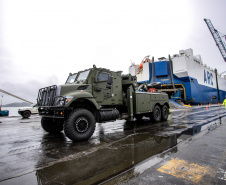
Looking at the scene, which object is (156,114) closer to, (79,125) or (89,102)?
(89,102)

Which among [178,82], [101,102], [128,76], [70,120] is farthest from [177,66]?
[70,120]

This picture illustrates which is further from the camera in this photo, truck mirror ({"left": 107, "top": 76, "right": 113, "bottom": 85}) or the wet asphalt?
truck mirror ({"left": 107, "top": 76, "right": 113, "bottom": 85})

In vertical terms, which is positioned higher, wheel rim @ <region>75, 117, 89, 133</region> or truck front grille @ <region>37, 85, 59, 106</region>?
truck front grille @ <region>37, 85, 59, 106</region>

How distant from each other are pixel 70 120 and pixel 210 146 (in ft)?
13.0

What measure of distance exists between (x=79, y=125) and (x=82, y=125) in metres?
0.10

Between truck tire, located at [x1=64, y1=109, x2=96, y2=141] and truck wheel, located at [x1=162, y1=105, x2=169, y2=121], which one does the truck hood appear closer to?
truck tire, located at [x1=64, y1=109, x2=96, y2=141]

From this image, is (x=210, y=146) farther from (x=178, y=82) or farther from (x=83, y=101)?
(x=178, y=82)

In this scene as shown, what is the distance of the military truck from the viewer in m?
4.80

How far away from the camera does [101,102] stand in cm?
623

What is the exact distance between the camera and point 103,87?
20.7 feet

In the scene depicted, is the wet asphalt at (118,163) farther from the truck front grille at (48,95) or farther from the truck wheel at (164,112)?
the truck wheel at (164,112)

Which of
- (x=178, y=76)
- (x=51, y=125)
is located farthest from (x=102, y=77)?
(x=178, y=76)

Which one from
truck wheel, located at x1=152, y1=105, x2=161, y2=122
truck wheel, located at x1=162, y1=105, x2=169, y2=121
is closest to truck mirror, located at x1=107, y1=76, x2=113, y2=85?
truck wheel, located at x1=152, y1=105, x2=161, y2=122

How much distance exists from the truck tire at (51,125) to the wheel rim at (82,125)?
5.51 ft
